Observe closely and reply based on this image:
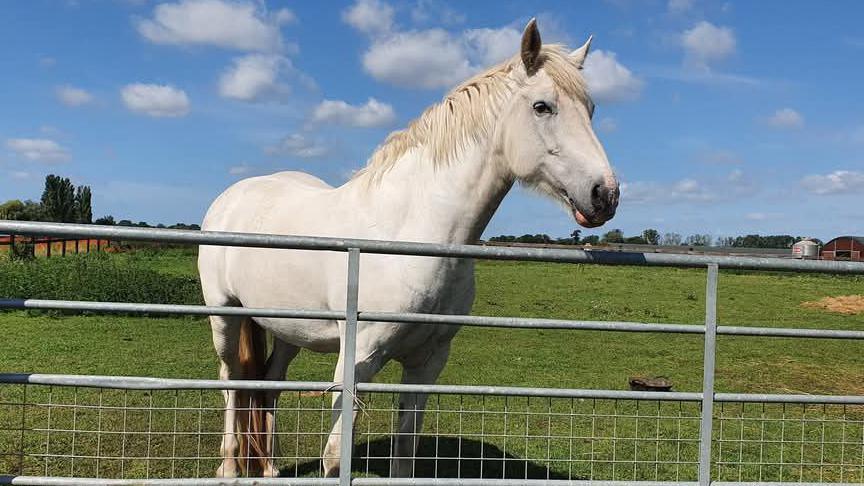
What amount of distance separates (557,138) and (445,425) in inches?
141

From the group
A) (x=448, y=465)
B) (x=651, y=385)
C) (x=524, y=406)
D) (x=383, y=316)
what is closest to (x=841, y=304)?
(x=651, y=385)

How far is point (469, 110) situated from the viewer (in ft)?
9.87

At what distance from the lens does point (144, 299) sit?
1132cm

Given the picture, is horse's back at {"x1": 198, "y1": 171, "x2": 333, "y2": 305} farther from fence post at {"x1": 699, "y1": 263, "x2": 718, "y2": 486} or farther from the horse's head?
fence post at {"x1": 699, "y1": 263, "x2": 718, "y2": 486}

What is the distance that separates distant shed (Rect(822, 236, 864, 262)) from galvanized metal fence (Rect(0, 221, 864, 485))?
133ft

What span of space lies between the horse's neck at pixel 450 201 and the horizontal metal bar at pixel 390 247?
0.57 metres

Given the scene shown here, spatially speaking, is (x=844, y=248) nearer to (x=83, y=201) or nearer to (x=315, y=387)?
(x=315, y=387)

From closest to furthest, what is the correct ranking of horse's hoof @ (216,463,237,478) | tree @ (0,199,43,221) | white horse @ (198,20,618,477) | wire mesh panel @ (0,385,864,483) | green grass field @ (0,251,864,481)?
white horse @ (198,20,618,477)
green grass field @ (0,251,864,481)
horse's hoof @ (216,463,237,478)
wire mesh panel @ (0,385,864,483)
tree @ (0,199,43,221)

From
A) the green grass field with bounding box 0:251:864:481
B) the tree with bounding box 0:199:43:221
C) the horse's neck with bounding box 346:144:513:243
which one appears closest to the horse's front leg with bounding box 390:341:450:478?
the green grass field with bounding box 0:251:864:481

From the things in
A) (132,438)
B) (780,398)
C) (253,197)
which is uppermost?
(253,197)

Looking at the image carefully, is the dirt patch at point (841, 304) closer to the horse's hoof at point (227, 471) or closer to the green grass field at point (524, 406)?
the green grass field at point (524, 406)

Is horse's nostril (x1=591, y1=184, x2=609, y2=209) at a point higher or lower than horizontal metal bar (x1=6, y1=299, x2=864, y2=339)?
higher

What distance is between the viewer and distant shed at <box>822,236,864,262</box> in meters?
41.2

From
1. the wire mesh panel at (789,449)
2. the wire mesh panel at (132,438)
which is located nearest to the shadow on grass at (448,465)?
the wire mesh panel at (132,438)
